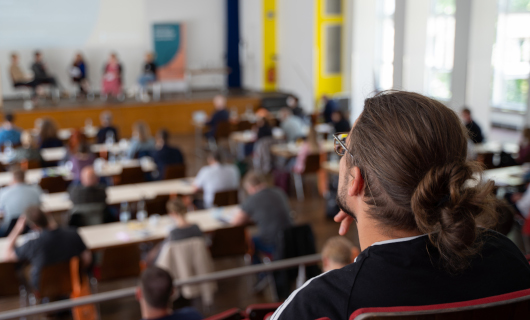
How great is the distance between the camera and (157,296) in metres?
2.77

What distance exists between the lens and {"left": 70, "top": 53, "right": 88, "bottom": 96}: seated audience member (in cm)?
1365

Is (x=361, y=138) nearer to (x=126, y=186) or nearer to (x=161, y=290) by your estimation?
(x=161, y=290)

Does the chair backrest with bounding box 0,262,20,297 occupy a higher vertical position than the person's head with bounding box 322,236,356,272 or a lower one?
lower

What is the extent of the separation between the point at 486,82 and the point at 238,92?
8066mm

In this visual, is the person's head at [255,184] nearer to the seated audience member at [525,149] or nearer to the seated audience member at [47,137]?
the seated audience member at [525,149]

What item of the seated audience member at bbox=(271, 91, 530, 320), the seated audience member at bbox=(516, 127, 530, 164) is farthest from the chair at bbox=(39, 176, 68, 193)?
the seated audience member at bbox=(516, 127, 530, 164)

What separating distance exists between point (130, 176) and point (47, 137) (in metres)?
2.37

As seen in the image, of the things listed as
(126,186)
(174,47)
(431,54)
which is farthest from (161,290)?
(174,47)

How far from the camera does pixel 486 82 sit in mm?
8680

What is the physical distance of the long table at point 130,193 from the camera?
5.15m

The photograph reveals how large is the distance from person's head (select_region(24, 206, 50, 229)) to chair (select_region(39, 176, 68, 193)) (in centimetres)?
216

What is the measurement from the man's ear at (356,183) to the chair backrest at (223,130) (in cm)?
863

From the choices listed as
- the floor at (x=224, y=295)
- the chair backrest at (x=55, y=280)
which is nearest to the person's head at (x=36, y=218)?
the chair backrest at (x=55, y=280)

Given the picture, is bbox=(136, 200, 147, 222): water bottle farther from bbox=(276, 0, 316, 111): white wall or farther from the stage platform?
bbox=(276, 0, 316, 111): white wall
